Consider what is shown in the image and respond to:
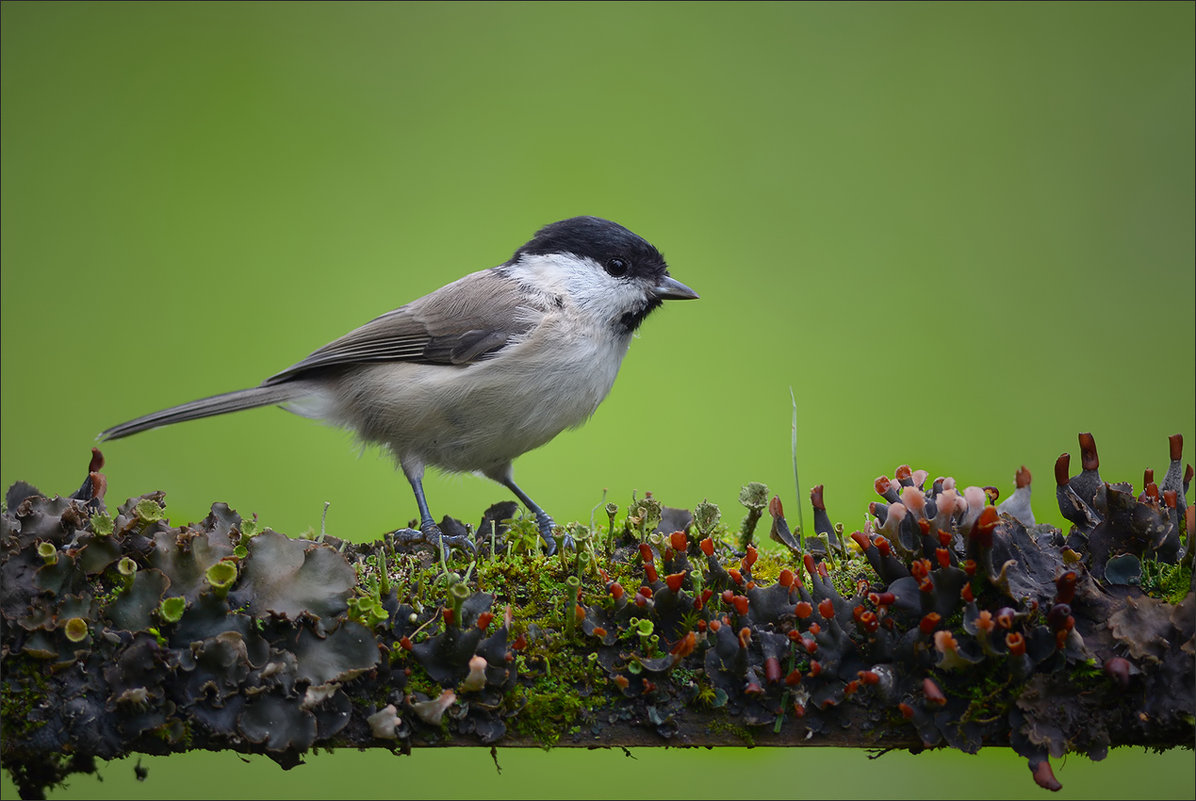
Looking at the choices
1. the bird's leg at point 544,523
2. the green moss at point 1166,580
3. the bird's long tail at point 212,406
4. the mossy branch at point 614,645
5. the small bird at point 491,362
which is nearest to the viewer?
the mossy branch at point 614,645

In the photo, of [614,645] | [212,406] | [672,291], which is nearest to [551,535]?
[614,645]

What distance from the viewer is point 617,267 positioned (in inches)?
114

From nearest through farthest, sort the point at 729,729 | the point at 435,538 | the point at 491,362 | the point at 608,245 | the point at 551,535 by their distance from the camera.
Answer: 1. the point at 729,729
2. the point at 435,538
3. the point at 551,535
4. the point at 491,362
5. the point at 608,245

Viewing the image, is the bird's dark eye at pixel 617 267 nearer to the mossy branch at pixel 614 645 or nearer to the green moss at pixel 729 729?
the mossy branch at pixel 614 645

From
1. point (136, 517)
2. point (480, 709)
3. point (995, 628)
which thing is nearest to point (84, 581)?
point (136, 517)

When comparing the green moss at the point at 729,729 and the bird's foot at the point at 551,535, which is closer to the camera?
the green moss at the point at 729,729

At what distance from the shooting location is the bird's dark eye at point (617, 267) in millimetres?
2900

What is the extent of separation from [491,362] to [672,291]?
60 centimetres

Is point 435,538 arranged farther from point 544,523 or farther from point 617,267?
point 617,267

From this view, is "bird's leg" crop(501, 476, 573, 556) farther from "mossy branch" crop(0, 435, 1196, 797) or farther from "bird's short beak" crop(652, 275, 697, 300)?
"bird's short beak" crop(652, 275, 697, 300)

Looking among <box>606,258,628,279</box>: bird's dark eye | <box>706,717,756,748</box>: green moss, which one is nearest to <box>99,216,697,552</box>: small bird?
<box>606,258,628,279</box>: bird's dark eye

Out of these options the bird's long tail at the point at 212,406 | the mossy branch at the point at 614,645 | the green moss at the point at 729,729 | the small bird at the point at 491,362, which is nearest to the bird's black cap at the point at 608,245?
the small bird at the point at 491,362

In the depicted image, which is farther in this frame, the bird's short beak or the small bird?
the bird's short beak

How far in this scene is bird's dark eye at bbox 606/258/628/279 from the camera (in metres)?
2.90
